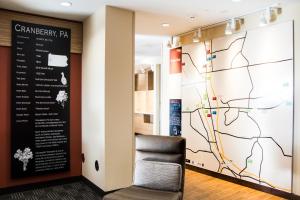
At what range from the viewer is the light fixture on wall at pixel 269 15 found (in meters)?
3.57

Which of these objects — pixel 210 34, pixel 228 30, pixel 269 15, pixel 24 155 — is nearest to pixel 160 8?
pixel 228 30

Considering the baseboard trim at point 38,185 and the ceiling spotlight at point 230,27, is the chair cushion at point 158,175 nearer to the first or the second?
the baseboard trim at point 38,185

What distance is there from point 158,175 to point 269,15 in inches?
105

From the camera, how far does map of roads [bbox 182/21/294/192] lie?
11.6 feet

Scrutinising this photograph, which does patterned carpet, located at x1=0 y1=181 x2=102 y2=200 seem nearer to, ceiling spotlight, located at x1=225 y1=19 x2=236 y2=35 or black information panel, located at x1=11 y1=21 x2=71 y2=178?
black information panel, located at x1=11 y1=21 x2=71 y2=178

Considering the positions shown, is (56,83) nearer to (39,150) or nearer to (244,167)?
(39,150)

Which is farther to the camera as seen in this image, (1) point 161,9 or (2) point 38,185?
(2) point 38,185

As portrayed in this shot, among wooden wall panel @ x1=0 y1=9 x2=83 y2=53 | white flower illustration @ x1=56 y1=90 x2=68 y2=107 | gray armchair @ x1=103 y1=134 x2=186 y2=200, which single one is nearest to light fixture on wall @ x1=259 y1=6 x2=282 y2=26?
gray armchair @ x1=103 y1=134 x2=186 y2=200

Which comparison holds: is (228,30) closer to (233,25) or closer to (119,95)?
(233,25)

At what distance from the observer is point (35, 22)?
12.8ft

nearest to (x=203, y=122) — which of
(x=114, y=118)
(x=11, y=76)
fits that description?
(x=114, y=118)

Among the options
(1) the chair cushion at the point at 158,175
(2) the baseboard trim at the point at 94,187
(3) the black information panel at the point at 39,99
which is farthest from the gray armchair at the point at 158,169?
(3) the black information panel at the point at 39,99

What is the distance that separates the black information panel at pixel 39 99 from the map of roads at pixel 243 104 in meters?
2.28

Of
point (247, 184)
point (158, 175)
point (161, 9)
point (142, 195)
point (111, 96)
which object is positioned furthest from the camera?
point (247, 184)
